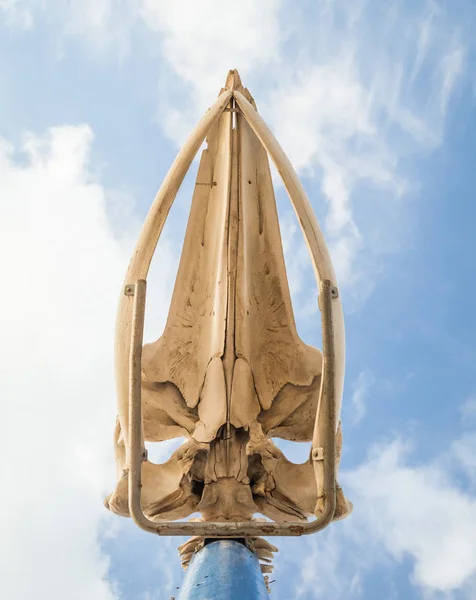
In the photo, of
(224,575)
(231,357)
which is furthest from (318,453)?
(231,357)

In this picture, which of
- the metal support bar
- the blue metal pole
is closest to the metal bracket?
the metal support bar

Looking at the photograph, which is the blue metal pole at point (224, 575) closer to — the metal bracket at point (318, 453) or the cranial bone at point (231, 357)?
the cranial bone at point (231, 357)

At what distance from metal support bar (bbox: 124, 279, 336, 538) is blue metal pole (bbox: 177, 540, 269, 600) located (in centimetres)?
37

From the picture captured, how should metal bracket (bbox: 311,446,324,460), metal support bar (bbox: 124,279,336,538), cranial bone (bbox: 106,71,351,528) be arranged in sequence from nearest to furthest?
metal support bar (bbox: 124,279,336,538)
metal bracket (bbox: 311,446,324,460)
cranial bone (bbox: 106,71,351,528)

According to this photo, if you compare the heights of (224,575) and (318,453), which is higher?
(318,453)

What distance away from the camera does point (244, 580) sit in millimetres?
7391

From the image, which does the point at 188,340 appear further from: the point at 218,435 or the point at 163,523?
the point at 163,523

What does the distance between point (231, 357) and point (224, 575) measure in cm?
226

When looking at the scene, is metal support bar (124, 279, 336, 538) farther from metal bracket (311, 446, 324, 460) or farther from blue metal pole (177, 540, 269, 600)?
blue metal pole (177, 540, 269, 600)

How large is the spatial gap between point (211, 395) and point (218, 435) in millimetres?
440

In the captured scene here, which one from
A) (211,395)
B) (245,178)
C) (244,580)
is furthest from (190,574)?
(245,178)

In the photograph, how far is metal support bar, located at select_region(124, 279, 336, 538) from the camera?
7.09 metres

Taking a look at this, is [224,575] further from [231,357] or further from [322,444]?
[231,357]

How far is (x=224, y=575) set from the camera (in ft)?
24.2
